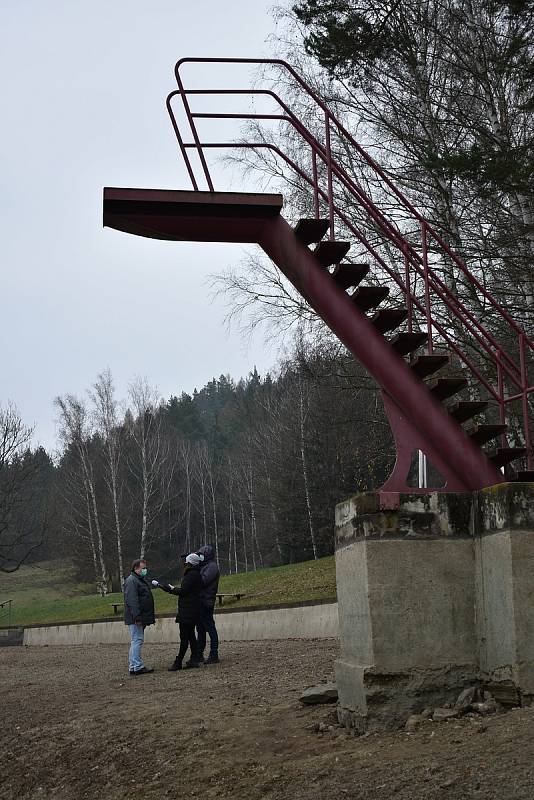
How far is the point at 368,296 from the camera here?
808 cm

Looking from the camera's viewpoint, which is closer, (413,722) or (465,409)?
(413,722)

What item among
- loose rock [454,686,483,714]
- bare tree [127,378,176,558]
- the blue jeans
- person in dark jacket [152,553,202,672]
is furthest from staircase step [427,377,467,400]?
bare tree [127,378,176,558]

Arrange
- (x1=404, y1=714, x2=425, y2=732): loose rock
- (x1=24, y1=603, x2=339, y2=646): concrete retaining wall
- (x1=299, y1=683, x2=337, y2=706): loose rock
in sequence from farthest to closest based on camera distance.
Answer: (x1=24, y1=603, x2=339, y2=646): concrete retaining wall
(x1=299, y1=683, x2=337, y2=706): loose rock
(x1=404, y1=714, x2=425, y2=732): loose rock

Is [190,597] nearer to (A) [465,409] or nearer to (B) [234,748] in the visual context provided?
(B) [234,748]

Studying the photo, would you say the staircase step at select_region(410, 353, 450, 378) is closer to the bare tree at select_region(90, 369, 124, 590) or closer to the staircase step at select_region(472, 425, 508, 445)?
the staircase step at select_region(472, 425, 508, 445)

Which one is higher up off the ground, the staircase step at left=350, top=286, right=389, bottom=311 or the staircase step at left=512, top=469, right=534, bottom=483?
the staircase step at left=350, top=286, right=389, bottom=311

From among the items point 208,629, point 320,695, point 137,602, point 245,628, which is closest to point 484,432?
point 320,695

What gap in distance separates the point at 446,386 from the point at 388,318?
72cm

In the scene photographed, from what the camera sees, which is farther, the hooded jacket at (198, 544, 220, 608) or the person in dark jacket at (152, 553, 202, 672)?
the hooded jacket at (198, 544, 220, 608)

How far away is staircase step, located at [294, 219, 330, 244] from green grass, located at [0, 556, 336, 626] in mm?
10527

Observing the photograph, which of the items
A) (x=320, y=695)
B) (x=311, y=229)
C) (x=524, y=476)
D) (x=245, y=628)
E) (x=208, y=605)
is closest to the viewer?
(x=524, y=476)

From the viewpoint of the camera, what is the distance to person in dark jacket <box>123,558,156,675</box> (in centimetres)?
1342

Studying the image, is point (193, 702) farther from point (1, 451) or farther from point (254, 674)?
point (1, 451)

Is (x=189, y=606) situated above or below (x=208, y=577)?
below
